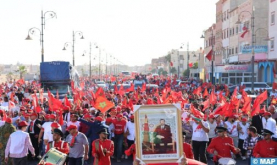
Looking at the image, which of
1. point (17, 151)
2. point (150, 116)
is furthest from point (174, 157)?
point (17, 151)

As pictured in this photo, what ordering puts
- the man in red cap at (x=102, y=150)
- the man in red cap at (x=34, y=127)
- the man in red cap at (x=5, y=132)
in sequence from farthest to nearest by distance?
the man in red cap at (x=34, y=127) → the man in red cap at (x=5, y=132) → the man in red cap at (x=102, y=150)

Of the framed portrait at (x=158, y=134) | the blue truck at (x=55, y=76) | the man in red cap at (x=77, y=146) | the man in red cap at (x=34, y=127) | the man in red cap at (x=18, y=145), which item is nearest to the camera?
the framed portrait at (x=158, y=134)

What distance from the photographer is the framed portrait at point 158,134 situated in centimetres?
673

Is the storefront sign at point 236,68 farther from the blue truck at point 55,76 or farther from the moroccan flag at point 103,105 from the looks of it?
the moroccan flag at point 103,105

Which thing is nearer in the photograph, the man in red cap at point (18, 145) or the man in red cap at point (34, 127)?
the man in red cap at point (18, 145)

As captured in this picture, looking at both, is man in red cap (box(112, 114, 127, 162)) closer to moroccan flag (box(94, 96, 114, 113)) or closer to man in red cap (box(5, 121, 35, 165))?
moroccan flag (box(94, 96, 114, 113))

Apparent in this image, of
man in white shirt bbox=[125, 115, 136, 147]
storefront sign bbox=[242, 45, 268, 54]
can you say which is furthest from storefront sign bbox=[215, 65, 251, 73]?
man in white shirt bbox=[125, 115, 136, 147]

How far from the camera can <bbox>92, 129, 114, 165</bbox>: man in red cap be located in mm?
9648

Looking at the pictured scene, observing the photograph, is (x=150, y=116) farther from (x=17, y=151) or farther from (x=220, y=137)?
(x=17, y=151)

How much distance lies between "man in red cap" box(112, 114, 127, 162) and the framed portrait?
763cm

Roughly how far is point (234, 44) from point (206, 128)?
4828 centimetres

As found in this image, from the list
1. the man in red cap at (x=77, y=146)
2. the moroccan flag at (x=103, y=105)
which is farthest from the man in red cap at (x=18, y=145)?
the moroccan flag at (x=103, y=105)

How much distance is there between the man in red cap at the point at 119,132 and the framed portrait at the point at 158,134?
300 inches

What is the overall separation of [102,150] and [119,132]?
4770 millimetres
